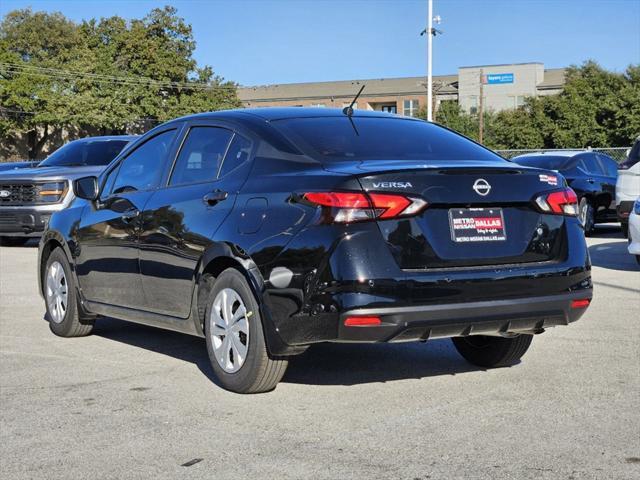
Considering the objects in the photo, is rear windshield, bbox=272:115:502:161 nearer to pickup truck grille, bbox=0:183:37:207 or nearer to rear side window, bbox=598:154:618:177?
pickup truck grille, bbox=0:183:37:207

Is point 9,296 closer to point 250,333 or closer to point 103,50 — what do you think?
point 250,333

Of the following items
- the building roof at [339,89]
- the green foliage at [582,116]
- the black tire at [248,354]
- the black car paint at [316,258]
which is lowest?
the black tire at [248,354]

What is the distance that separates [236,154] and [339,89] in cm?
10412

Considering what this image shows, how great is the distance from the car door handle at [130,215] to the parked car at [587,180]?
12873 millimetres

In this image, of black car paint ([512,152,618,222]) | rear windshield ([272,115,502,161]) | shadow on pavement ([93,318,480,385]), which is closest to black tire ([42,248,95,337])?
shadow on pavement ([93,318,480,385])

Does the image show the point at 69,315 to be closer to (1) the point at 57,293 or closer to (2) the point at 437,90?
(1) the point at 57,293

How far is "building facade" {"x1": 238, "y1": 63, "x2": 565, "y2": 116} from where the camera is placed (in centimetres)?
9512

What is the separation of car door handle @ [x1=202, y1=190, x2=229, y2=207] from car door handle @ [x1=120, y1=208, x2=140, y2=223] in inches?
37.3

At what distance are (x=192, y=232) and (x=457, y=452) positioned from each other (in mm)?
2280

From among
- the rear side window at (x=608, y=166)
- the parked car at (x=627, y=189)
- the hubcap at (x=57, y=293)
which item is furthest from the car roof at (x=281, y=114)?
the rear side window at (x=608, y=166)

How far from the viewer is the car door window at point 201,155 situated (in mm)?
5969

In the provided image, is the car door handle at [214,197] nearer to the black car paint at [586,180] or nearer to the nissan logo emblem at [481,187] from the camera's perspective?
the nissan logo emblem at [481,187]

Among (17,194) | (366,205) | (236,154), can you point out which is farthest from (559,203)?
(17,194)

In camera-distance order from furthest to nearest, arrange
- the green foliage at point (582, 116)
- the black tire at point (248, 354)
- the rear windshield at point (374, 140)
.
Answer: the green foliage at point (582, 116), the rear windshield at point (374, 140), the black tire at point (248, 354)
